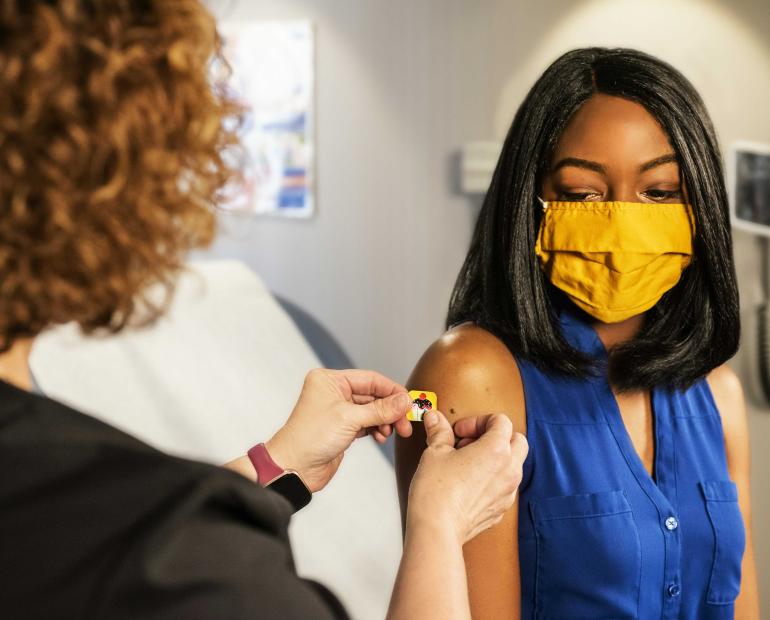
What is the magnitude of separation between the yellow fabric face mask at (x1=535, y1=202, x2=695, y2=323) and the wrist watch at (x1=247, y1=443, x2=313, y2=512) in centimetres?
54

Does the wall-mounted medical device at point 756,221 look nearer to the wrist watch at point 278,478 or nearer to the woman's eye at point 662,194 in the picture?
the woman's eye at point 662,194

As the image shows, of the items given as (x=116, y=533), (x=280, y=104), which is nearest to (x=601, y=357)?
(x=116, y=533)

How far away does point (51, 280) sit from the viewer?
2.14ft

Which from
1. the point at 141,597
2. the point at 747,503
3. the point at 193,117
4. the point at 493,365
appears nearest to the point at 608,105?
the point at 493,365

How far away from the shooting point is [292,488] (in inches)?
45.4

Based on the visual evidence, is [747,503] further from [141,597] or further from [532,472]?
[141,597]

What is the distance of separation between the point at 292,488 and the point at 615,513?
19.0 inches

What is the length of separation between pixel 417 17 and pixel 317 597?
2.95m

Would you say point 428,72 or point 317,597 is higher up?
point 428,72

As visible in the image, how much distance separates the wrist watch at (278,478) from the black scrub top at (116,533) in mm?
479

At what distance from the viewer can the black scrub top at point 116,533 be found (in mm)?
601

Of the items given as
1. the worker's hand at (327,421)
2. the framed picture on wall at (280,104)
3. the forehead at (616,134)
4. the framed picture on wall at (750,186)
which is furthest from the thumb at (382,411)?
the framed picture on wall at (280,104)

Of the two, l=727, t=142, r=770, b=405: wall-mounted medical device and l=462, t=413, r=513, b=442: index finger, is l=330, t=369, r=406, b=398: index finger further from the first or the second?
l=727, t=142, r=770, b=405: wall-mounted medical device

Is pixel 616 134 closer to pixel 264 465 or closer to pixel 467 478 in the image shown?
pixel 467 478
